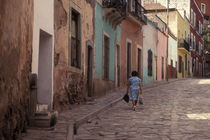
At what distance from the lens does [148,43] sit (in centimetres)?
2775

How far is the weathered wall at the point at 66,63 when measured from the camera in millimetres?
10750

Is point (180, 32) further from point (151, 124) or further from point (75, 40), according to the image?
point (151, 124)

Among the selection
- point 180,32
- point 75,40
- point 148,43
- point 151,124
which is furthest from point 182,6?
point 151,124

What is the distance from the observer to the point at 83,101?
44.1 feet

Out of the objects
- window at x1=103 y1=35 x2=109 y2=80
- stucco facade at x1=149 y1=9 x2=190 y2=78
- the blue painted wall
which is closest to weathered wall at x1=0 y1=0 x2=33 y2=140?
the blue painted wall

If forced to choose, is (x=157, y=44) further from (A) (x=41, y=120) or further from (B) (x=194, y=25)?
(A) (x=41, y=120)

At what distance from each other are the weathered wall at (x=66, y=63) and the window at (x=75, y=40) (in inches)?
9.4

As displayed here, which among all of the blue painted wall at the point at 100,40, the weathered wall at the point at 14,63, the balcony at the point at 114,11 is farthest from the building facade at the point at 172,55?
the weathered wall at the point at 14,63

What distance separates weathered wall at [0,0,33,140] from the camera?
222 inches

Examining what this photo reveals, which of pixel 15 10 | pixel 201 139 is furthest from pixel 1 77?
pixel 201 139

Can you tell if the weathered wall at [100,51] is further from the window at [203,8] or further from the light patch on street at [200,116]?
the window at [203,8]

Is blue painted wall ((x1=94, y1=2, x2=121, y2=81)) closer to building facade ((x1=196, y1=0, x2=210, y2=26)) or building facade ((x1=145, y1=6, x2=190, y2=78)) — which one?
building facade ((x1=145, y1=6, x2=190, y2=78))

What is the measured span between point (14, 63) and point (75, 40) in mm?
6631

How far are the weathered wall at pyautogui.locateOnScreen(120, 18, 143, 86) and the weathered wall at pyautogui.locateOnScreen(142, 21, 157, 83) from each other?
127 centimetres
